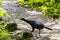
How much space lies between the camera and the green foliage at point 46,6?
1129 cm

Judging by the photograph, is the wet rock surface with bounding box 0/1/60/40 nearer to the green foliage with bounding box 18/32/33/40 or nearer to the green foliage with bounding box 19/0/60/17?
the green foliage with bounding box 18/32/33/40

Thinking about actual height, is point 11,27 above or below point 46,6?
above

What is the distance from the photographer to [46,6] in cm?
1214

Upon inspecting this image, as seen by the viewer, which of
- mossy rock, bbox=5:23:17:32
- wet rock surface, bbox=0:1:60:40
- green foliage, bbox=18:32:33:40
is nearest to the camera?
green foliage, bbox=18:32:33:40

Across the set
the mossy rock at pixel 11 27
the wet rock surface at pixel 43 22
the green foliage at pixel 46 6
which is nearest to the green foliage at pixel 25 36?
the wet rock surface at pixel 43 22

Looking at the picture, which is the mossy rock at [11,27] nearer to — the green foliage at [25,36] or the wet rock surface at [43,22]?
the wet rock surface at [43,22]

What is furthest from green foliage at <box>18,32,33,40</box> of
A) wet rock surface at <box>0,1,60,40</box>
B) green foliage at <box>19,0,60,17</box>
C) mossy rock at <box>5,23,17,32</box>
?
green foliage at <box>19,0,60,17</box>

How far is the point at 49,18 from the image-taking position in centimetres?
1031

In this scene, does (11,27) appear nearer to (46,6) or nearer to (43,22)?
(43,22)

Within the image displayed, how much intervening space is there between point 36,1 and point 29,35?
19.4 ft

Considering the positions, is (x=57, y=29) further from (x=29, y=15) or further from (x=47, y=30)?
(x=29, y=15)

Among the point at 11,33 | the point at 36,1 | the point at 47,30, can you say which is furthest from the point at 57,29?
the point at 36,1

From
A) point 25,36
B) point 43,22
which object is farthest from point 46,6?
point 25,36

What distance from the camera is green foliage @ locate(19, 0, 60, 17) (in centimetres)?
1129
